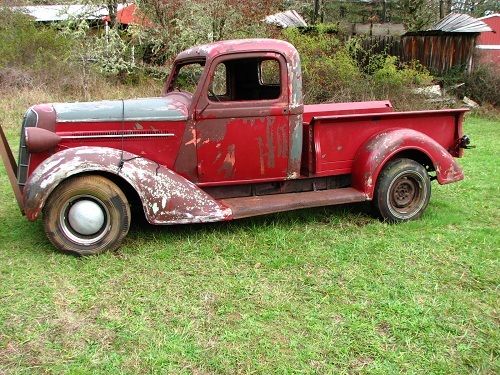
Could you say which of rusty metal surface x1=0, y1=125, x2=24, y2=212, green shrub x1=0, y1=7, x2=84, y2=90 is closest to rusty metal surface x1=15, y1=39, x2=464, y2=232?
rusty metal surface x1=0, y1=125, x2=24, y2=212

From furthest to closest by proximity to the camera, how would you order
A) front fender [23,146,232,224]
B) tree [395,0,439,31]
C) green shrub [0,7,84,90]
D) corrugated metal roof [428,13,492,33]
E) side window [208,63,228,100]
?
tree [395,0,439,31] → corrugated metal roof [428,13,492,33] → green shrub [0,7,84,90] → side window [208,63,228,100] → front fender [23,146,232,224]

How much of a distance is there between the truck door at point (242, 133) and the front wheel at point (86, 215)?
803mm

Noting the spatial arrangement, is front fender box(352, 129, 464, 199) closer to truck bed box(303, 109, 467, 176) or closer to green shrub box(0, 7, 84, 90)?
truck bed box(303, 109, 467, 176)

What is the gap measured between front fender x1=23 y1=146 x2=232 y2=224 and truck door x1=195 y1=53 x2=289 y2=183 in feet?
1.09

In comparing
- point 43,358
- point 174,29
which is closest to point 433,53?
point 174,29

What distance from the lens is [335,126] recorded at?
468cm

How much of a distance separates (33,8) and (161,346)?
1991cm

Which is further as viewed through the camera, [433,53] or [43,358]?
[433,53]

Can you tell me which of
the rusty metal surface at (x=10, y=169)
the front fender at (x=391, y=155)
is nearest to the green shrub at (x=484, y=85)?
the front fender at (x=391, y=155)

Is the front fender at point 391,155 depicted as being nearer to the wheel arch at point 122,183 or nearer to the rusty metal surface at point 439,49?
the wheel arch at point 122,183

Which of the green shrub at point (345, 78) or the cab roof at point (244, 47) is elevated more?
the cab roof at point (244, 47)

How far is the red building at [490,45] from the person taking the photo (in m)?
15.1

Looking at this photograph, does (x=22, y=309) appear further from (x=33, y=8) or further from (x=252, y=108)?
(x=33, y=8)

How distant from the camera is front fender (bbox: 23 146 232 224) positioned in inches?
151
